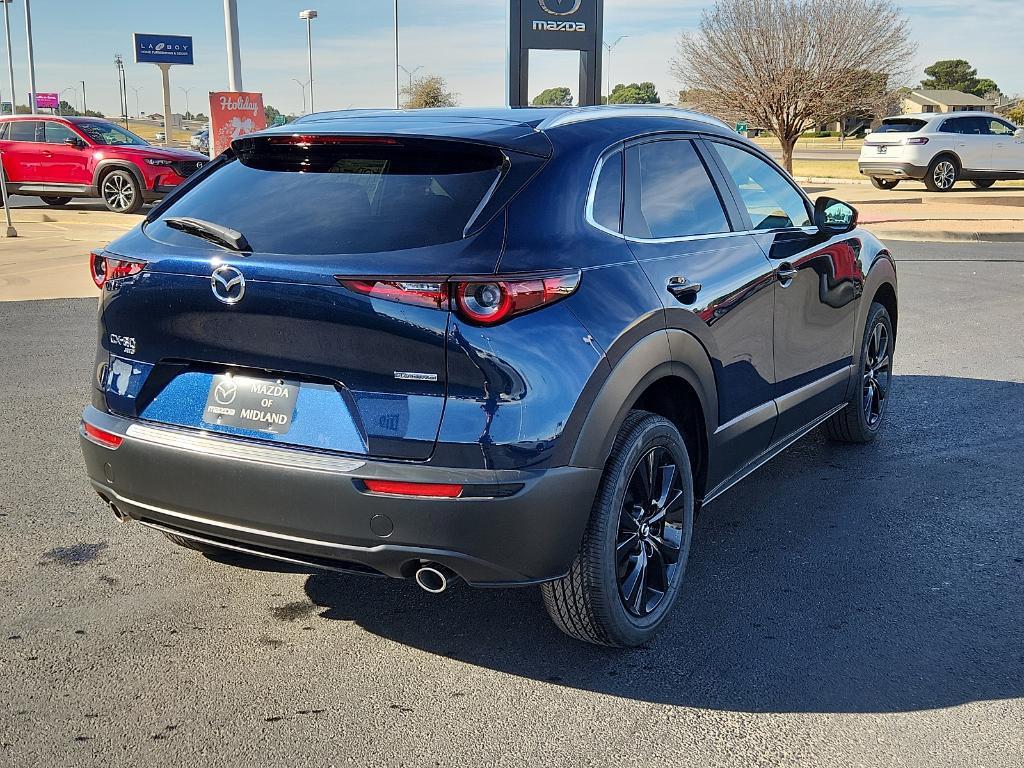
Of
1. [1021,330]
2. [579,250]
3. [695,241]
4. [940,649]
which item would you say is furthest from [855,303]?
[1021,330]

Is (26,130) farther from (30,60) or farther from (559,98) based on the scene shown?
(559,98)

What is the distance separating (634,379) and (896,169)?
25.2 m

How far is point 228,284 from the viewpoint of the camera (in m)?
3.07

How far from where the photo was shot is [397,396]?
2.93 metres

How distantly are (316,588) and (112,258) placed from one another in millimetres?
1413

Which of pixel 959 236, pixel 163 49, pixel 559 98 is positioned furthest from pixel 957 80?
pixel 959 236

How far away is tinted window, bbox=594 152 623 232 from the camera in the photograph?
135 inches

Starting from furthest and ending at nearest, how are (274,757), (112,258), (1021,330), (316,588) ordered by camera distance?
(1021,330) < (316,588) < (112,258) < (274,757)

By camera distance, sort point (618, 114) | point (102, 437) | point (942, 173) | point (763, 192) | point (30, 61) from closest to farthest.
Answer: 1. point (102, 437)
2. point (618, 114)
3. point (763, 192)
4. point (942, 173)
5. point (30, 61)

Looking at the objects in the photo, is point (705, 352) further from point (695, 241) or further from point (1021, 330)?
point (1021, 330)

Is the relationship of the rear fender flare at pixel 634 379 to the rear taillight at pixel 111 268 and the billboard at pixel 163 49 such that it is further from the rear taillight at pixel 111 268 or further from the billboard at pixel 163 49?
the billboard at pixel 163 49

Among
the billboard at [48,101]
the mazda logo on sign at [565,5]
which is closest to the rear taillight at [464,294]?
the mazda logo on sign at [565,5]

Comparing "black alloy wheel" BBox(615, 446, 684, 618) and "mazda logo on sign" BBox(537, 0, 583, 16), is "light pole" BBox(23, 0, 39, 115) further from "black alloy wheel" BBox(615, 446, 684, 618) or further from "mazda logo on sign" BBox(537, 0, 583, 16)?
"black alloy wheel" BBox(615, 446, 684, 618)

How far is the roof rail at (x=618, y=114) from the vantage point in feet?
11.7
